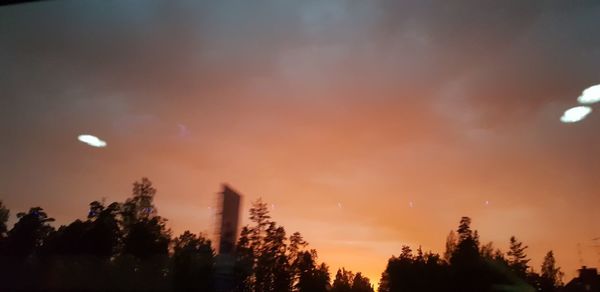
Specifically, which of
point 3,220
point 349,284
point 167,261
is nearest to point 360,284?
point 349,284

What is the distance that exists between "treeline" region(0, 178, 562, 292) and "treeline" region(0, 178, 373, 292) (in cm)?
5

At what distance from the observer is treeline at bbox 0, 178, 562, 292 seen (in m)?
13.3

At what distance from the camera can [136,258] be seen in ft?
78.5

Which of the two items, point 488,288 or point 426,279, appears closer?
point 488,288

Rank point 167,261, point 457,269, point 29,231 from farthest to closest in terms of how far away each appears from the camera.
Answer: point 29,231, point 167,261, point 457,269

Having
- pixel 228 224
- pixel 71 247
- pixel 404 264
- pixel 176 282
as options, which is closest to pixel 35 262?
pixel 71 247

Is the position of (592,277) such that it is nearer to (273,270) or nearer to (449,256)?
(449,256)

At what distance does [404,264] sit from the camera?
15.8 meters

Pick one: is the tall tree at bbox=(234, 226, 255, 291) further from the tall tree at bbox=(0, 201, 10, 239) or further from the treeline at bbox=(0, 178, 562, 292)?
the tall tree at bbox=(0, 201, 10, 239)

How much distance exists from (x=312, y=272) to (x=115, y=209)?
13.5m

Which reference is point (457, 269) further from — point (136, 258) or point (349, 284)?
point (136, 258)

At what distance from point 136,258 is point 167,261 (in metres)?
2.35

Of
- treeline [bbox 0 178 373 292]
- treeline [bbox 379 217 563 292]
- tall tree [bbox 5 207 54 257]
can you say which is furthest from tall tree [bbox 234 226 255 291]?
tall tree [bbox 5 207 54 257]

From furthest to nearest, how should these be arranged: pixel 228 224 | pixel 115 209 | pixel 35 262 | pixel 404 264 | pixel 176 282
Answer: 1. pixel 115 209
2. pixel 35 262
3. pixel 176 282
4. pixel 404 264
5. pixel 228 224
